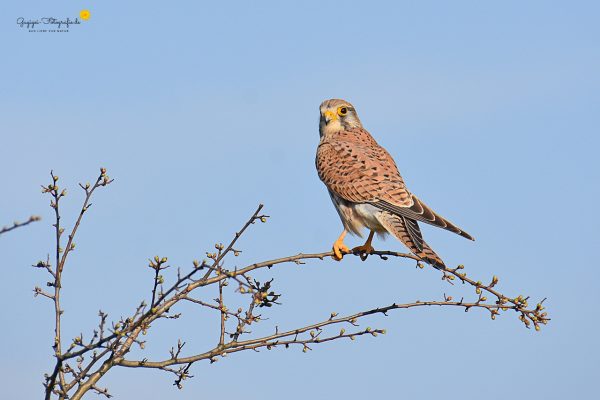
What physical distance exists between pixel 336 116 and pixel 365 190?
5.50 ft

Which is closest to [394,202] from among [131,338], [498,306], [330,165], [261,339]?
[330,165]

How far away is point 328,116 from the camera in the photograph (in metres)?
8.38

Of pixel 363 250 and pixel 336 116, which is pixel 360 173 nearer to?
pixel 363 250

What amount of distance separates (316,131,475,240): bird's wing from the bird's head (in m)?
0.37

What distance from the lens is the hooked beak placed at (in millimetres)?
8383

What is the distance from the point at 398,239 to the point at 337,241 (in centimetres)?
64

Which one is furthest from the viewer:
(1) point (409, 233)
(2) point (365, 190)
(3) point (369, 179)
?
(3) point (369, 179)

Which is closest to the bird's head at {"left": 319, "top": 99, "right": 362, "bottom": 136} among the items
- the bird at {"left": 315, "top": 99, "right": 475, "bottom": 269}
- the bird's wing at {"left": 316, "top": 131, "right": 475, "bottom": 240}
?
the bird at {"left": 315, "top": 99, "right": 475, "bottom": 269}

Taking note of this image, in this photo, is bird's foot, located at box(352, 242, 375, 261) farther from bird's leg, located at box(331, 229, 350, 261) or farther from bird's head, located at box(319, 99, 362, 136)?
bird's head, located at box(319, 99, 362, 136)

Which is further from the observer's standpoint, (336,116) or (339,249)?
(336,116)

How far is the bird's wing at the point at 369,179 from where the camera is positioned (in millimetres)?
6453

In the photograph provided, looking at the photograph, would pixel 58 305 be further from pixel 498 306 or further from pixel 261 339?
pixel 498 306

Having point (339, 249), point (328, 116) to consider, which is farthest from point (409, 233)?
point (328, 116)

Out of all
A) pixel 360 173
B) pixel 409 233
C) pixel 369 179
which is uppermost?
pixel 360 173
